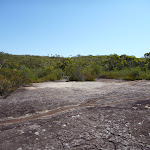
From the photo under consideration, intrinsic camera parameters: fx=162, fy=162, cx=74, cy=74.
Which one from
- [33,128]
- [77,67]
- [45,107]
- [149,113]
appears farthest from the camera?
[77,67]

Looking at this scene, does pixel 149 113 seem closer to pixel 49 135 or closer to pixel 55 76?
pixel 49 135

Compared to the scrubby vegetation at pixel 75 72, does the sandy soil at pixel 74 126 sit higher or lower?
lower

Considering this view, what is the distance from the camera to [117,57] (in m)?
24.0

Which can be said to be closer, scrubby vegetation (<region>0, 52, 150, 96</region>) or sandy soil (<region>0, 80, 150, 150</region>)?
sandy soil (<region>0, 80, 150, 150</region>)

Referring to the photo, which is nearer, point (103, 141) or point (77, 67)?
point (103, 141)

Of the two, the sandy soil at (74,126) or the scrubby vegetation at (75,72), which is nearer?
the sandy soil at (74,126)

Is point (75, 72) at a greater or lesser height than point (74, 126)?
greater

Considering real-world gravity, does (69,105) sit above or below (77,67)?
below

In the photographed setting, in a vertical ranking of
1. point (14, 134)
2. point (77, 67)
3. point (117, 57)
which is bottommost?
point (14, 134)

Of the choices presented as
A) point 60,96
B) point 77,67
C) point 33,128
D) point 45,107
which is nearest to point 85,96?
point 60,96

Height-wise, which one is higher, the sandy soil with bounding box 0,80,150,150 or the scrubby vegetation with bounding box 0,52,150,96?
the scrubby vegetation with bounding box 0,52,150,96

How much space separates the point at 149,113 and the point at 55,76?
11962 millimetres

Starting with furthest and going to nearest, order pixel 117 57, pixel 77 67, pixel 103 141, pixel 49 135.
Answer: pixel 117 57
pixel 77 67
pixel 49 135
pixel 103 141

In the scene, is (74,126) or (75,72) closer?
(74,126)
